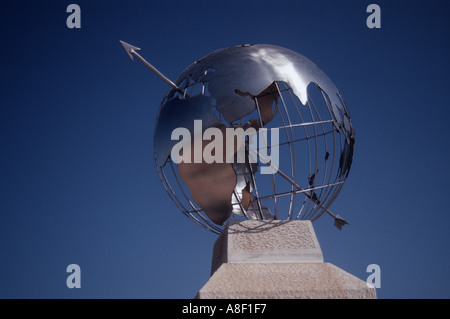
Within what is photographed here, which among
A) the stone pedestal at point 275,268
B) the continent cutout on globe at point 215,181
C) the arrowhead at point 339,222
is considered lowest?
the stone pedestal at point 275,268

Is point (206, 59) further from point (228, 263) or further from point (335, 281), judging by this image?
point (335, 281)

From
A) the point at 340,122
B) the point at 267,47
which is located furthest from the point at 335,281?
the point at 267,47

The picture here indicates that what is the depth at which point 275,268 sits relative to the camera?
4.23 meters

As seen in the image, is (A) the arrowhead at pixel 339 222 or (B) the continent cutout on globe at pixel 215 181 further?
(A) the arrowhead at pixel 339 222

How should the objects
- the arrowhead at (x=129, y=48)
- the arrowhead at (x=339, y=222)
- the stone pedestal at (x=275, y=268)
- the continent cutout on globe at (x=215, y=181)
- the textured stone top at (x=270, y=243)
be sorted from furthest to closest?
the arrowhead at (x=339, y=222) → the arrowhead at (x=129, y=48) → the textured stone top at (x=270, y=243) → the continent cutout on globe at (x=215, y=181) → the stone pedestal at (x=275, y=268)

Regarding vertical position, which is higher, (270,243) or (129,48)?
(129,48)

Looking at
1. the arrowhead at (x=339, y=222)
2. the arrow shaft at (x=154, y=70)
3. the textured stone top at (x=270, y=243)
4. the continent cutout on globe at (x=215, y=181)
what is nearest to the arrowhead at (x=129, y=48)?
the arrow shaft at (x=154, y=70)

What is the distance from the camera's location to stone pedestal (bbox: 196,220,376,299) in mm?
3928

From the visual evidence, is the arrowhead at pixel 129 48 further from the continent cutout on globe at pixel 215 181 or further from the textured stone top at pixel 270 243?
the textured stone top at pixel 270 243

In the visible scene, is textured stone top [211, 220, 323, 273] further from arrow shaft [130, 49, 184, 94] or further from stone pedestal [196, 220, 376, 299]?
arrow shaft [130, 49, 184, 94]

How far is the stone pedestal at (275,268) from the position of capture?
393 cm

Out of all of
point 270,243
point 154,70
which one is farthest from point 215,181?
point 154,70

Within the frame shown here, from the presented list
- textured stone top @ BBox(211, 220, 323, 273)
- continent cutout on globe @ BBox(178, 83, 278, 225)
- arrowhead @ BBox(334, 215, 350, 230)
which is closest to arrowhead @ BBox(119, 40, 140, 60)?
continent cutout on globe @ BBox(178, 83, 278, 225)

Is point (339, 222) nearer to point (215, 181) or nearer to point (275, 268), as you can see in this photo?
point (275, 268)
